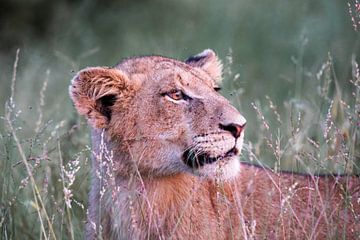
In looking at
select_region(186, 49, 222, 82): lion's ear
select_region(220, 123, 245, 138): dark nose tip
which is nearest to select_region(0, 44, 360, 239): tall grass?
select_region(186, 49, 222, 82): lion's ear

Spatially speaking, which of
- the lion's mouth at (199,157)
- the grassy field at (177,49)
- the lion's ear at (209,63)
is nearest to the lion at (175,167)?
the lion's mouth at (199,157)

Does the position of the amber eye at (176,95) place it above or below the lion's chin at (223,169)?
above

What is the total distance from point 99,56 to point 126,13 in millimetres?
4461

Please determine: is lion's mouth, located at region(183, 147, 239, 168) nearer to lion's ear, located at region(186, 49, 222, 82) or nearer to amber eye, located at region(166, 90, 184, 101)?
amber eye, located at region(166, 90, 184, 101)

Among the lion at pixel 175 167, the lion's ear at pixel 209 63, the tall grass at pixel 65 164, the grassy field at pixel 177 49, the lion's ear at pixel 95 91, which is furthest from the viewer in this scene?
the grassy field at pixel 177 49

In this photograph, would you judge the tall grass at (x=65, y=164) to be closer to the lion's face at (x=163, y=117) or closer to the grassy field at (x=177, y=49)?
the grassy field at (x=177, y=49)

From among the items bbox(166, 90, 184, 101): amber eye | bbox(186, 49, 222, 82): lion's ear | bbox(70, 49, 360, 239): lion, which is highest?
bbox(186, 49, 222, 82): lion's ear

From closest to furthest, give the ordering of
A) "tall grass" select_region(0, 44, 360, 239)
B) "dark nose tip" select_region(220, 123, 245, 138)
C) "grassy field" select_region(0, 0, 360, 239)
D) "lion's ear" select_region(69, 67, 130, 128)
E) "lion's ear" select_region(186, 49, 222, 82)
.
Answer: "dark nose tip" select_region(220, 123, 245, 138) → "lion's ear" select_region(69, 67, 130, 128) → "tall grass" select_region(0, 44, 360, 239) → "lion's ear" select_region(186, 49, 222, 82) → "grassy field" select_region(0, 0, 360, 239)

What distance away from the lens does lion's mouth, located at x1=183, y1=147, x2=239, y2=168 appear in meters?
5.69

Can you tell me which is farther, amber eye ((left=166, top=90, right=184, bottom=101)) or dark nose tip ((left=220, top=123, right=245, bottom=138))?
amber eye ((left=166, top=90, right=184, bottom=101))

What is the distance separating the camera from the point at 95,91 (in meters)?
6.03

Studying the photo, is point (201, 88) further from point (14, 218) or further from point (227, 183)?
point (14, 218)

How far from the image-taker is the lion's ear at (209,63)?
6.66 m

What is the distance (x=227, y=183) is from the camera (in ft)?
19.8
